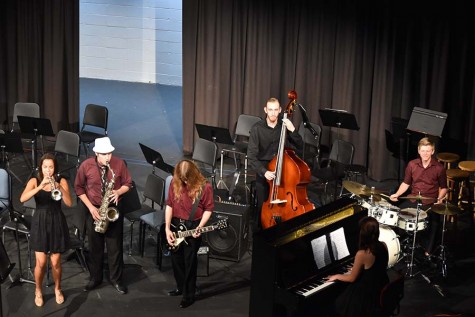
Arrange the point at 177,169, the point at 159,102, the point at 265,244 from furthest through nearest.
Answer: the point at 159,102, the point at 177,169, the point at 265,244

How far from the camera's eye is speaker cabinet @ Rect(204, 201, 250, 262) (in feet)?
29.8

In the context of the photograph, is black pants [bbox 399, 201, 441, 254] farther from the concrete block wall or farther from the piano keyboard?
the concrete block wall

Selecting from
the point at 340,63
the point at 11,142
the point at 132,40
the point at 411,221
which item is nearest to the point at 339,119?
the point at 340,63

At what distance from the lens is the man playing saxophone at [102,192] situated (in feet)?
26.7

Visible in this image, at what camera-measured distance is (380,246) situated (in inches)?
265

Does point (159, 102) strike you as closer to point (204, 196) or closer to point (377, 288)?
point (204, 196)

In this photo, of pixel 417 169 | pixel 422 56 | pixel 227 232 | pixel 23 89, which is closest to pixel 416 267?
pixel 417 169

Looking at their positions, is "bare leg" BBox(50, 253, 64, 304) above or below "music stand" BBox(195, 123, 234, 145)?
below

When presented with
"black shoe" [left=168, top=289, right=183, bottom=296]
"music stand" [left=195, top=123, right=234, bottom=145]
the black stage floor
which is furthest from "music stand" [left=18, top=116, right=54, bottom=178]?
"black shoe" [left=168, top=289, right=183, bottom=296]

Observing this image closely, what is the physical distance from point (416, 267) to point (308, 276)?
265 centimetres

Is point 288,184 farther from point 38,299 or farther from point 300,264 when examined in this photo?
point 38,299

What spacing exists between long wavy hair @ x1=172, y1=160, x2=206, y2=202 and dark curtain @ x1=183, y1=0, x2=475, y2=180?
5.00 m

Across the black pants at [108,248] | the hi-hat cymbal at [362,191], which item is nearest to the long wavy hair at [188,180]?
the black pants at [108,248]

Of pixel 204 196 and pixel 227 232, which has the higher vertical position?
pixel 204 196
